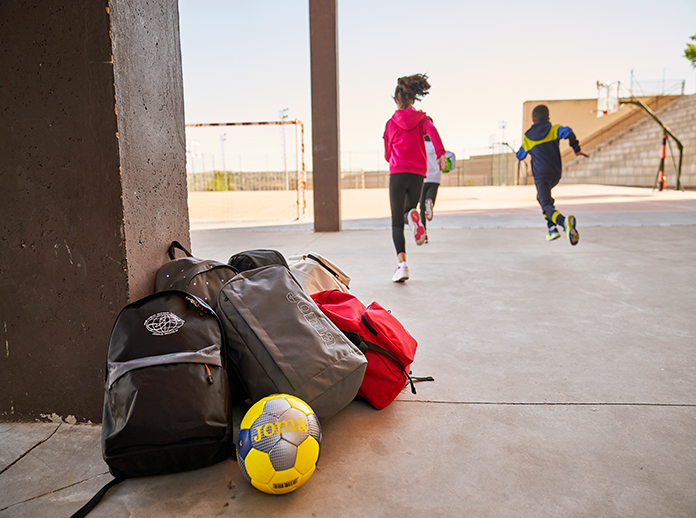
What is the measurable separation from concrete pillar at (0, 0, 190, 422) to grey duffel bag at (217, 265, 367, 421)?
0.49 m

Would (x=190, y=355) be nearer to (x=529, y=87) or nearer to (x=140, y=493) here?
(x=140, y=493)

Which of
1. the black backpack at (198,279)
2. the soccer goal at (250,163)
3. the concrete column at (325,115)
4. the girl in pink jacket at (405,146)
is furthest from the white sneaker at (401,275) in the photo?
the soccer goal at (250,163)

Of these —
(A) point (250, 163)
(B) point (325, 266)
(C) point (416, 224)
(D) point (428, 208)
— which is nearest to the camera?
(B) point (325, 266)

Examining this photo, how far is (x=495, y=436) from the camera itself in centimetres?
192

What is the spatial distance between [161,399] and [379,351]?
101cm

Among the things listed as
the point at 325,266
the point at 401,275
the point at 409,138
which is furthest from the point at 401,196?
the point at 325,266

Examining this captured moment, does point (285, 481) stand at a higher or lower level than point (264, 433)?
lower

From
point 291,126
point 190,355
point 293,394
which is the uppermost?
point 291,126

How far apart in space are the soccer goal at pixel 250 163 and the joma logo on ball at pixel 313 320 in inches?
285

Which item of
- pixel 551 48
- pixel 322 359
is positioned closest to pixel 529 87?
pixel 551 48

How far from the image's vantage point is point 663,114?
83.9 feet

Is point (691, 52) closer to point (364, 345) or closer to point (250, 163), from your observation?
point (250, 163)

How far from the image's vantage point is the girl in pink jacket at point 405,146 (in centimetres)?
459

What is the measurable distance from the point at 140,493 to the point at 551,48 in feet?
109
